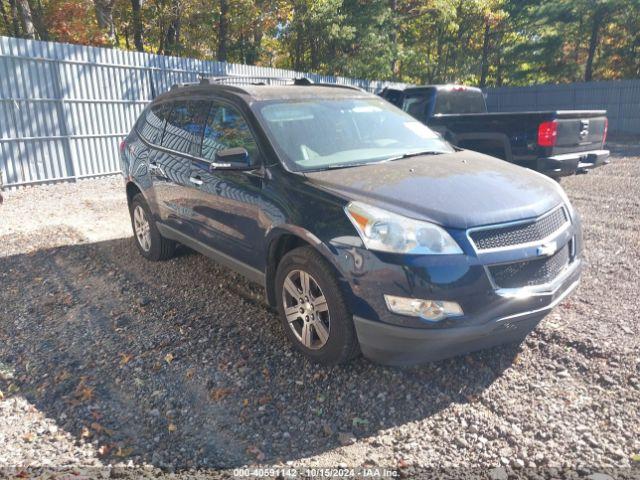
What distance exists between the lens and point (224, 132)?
4.29 m

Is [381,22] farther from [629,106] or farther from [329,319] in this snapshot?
[329,319]

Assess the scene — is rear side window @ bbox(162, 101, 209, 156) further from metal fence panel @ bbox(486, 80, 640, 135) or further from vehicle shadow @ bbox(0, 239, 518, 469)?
metal fence panel @ bbox(486, 80, 640, 135)

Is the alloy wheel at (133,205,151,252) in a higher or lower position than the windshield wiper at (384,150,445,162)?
lower

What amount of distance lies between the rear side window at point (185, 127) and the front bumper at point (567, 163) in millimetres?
5153

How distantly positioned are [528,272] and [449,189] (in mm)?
692

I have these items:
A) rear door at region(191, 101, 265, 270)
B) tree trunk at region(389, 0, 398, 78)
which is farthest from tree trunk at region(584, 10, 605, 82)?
rear door at region(191, 101, 265, 270)

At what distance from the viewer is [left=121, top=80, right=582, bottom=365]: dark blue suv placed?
9.38 ft

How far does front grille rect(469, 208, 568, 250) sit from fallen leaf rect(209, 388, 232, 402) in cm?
174

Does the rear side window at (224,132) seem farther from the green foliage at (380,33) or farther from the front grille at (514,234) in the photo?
the green foliage at (380,33)

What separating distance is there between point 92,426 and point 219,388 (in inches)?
29.1

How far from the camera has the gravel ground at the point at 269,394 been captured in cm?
263

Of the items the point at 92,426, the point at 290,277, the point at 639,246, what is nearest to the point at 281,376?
the point at 290,277

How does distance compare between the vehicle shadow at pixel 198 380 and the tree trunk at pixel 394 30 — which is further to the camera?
the tree trunk at pixel 394 30

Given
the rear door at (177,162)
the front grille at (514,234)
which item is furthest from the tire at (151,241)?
the front grille at (514,234)
